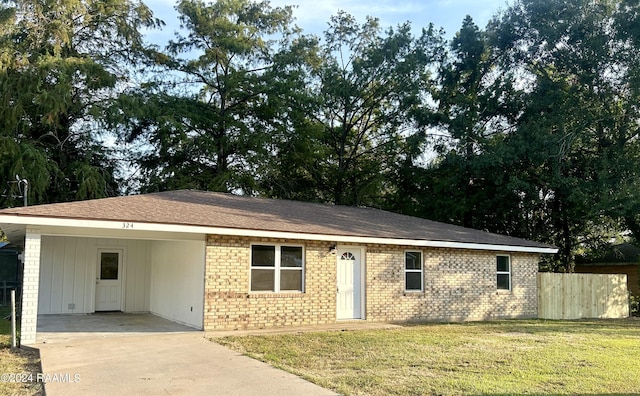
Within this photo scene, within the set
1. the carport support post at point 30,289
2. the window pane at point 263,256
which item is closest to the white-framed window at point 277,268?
the window pane at point 263,256

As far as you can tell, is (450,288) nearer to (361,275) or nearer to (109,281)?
(361,275)

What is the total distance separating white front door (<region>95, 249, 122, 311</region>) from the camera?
16906mm

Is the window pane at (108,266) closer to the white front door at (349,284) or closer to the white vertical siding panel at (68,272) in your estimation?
the white vertical siding panel at (68,272)

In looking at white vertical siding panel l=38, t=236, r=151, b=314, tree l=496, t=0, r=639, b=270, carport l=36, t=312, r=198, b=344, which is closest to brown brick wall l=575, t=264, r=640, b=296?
tree l=496, t=0, r=639, b=270

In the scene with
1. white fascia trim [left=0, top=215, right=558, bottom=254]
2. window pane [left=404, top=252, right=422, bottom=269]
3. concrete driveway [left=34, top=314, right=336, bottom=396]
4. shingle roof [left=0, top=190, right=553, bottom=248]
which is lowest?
concrete driveway [left=34, top=314, right=336, bottom=396]

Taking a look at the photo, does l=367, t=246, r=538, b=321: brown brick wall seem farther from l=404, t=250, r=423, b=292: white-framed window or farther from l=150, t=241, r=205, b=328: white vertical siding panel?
l=150, t=241, r=205, b=328: white vertical siding panel

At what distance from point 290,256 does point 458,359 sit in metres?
5.78

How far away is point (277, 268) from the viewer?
550 inches

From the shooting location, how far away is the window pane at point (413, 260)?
16266mm

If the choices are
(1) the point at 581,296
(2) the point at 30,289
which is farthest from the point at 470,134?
(2) the point at 30,289

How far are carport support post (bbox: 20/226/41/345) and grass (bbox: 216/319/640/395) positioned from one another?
146 inches

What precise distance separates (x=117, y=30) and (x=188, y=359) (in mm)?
21620

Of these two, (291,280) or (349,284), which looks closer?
(291,280)

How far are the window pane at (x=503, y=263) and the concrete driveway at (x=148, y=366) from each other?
1044 cm
